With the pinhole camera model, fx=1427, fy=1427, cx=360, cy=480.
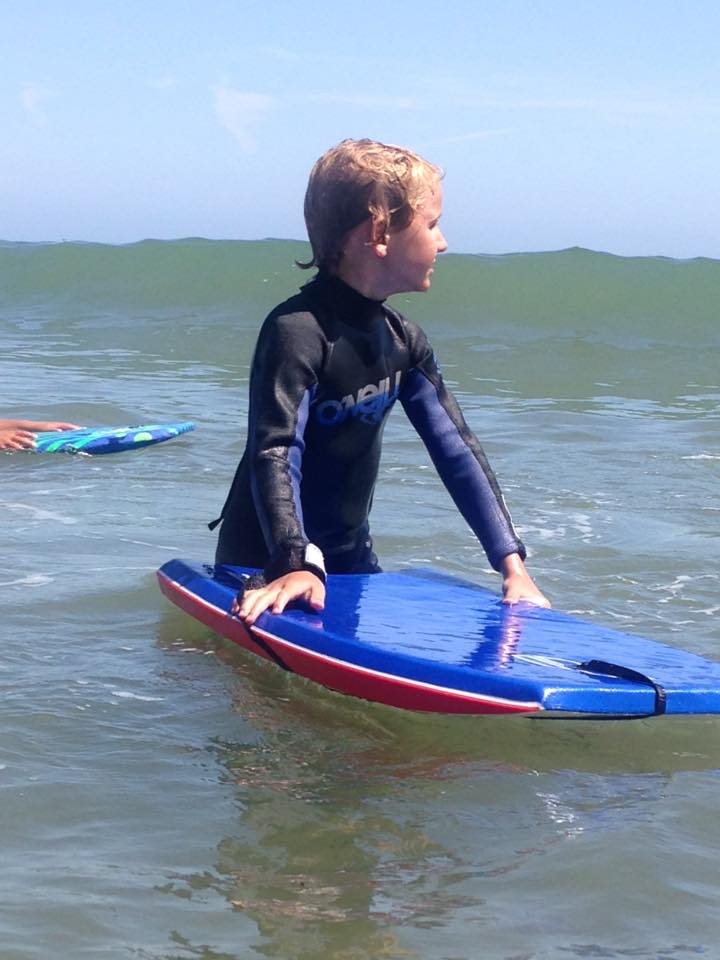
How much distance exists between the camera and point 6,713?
3.41 meters

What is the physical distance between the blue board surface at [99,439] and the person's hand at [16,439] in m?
0.06

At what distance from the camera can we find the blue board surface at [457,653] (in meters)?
3.12

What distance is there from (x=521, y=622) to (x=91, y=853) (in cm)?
145

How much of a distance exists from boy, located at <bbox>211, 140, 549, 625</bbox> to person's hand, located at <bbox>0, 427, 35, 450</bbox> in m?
3.36

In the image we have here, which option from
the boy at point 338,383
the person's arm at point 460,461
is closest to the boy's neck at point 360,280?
the boy at point 338,383

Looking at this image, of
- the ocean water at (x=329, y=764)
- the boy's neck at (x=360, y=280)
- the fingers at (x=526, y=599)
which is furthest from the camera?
the fingers at (x=526, y=599)

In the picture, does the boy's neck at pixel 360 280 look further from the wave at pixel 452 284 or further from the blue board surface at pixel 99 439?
the wave at pixel 452 284

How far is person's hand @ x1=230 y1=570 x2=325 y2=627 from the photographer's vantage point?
357 cm

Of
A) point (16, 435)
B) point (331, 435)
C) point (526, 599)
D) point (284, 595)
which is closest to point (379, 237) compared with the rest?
point (331, 435)

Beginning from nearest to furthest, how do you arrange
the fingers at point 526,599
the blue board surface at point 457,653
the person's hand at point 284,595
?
the blue board surface at point 457,653
the person's hand at point 284,595
the fingers at point 526,599

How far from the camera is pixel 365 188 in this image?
369cm

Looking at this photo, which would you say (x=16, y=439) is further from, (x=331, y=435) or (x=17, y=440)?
(x=331, y=435)

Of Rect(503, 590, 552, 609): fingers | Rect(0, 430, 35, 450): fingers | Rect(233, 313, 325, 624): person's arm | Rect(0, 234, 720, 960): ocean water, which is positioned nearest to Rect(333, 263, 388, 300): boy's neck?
Rect(233, 313, 325, 624): person's arm

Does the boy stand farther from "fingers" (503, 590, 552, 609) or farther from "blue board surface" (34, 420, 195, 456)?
"blue board surface" (34, 420, 195, 456)
